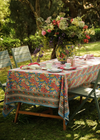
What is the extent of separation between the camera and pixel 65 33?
3613 millimetres

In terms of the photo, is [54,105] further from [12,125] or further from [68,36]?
[68,36]

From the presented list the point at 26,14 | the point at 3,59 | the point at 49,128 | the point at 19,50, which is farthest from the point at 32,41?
the point at 49,128

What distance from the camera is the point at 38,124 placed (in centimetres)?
350

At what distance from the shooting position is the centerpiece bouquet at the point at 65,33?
358cm

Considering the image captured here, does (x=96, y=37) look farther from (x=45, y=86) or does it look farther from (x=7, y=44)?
(x=45, y=86)

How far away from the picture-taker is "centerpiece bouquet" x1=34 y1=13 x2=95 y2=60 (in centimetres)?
358

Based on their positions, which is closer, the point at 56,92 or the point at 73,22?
the point at 56,92

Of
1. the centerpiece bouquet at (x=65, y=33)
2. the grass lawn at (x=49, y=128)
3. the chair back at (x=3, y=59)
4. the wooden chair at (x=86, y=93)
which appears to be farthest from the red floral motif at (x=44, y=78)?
the chair back at (x=3, y=59)

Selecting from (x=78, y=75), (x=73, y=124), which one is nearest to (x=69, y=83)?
(x=78, y=75)

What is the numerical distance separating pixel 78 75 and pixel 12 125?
135 cm

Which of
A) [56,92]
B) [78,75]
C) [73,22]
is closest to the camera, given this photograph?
[56,92]

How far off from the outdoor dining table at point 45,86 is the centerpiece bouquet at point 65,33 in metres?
0.47

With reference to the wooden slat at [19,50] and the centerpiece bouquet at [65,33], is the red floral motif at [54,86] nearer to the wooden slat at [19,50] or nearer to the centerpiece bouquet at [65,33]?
the centerpiece bouquet at [65,33]

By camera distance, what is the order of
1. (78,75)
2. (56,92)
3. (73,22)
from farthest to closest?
(73,22), (78,75), (56,92)
